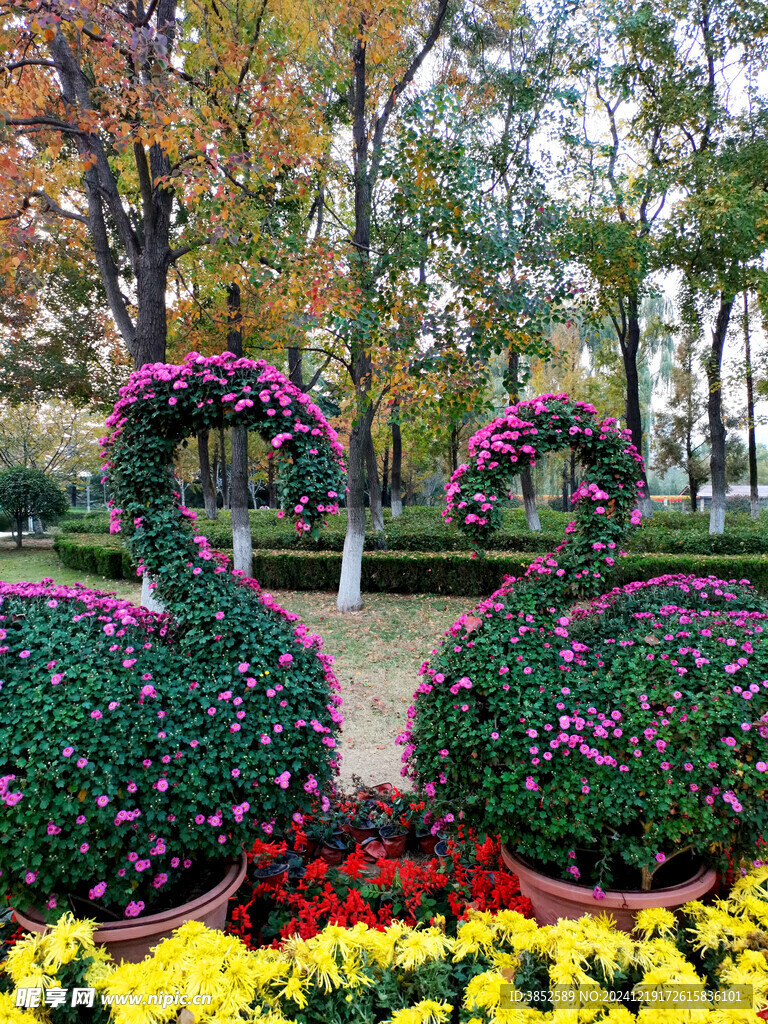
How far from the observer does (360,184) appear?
7.90m

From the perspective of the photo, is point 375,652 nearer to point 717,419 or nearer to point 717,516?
point 717,516

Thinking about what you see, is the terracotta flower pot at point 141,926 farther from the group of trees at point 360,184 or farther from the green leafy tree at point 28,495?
the green leafy tree at point 28,495

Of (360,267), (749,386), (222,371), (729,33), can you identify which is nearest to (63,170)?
(360,267)

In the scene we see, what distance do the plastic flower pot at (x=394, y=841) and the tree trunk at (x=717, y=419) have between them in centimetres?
1015

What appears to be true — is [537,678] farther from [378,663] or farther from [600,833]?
[378,663]

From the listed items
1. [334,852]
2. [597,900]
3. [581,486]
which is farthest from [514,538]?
[597,900]

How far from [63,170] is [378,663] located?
6997mm

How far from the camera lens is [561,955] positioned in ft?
6.25

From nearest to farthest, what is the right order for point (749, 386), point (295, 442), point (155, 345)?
point (295, 442) → point (155, 345) → point (749, 386)

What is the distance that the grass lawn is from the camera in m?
4.66

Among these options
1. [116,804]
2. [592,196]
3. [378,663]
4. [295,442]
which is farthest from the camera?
[592,196]

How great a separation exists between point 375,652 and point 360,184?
6.02m

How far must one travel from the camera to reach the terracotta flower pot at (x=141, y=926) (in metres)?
2.09

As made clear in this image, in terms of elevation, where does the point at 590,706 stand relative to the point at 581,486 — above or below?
below
